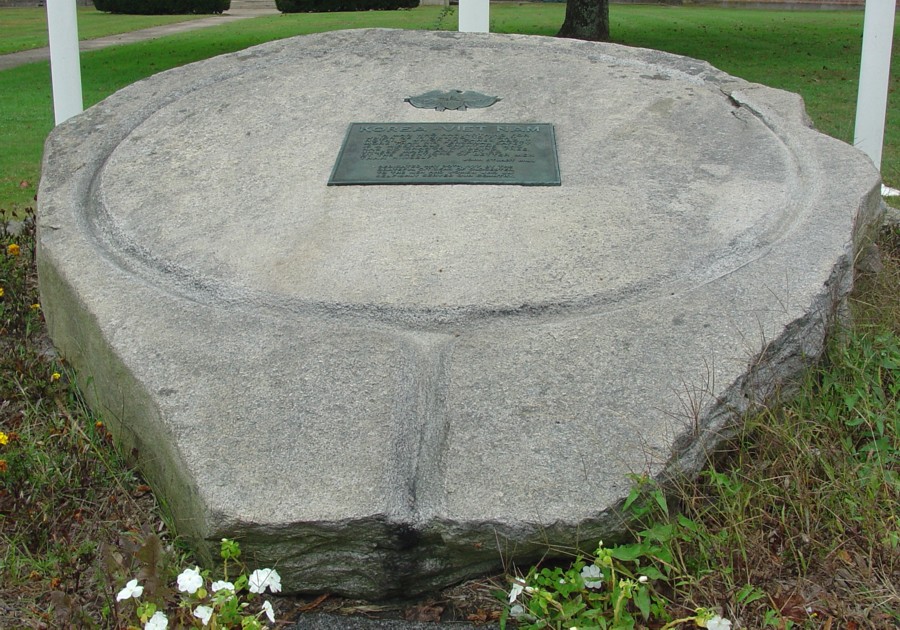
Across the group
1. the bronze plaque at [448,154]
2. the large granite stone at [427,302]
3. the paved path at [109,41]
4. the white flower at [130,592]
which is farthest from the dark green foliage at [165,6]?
the white flower at [130,592]

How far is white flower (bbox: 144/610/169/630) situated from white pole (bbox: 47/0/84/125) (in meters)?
3.98

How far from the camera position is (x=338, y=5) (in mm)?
23172

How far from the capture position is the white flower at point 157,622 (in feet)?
5.92

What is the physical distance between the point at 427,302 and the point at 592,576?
103 centimetres

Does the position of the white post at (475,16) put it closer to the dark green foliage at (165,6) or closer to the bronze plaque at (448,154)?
the bronze plaque at (448,154)

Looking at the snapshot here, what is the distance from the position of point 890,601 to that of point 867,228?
1816mm

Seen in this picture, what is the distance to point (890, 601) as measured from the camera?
1.93 meters

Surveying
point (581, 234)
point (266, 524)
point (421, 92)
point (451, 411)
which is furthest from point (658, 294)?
point (421, 92)

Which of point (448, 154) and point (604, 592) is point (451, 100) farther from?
point (604, 592)

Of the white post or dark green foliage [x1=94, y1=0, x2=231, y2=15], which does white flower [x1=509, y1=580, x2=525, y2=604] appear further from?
dark green foliage [x1=94, y1=0, x2=231, y2=15]

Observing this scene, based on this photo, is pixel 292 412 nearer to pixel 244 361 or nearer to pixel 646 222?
pixel 244 361

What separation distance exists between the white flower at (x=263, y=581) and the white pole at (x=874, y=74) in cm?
424

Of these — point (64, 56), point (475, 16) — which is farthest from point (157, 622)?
point (475, 16)

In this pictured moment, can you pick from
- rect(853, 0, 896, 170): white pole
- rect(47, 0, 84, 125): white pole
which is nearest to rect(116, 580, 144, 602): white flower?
rect(47, 0, 84, 125): white pole
